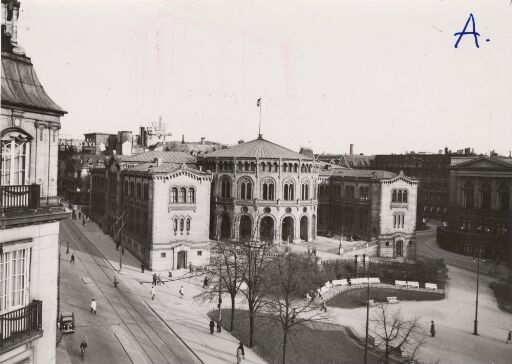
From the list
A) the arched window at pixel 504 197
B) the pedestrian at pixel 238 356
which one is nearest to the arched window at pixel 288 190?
the arched window at pixel 504 197

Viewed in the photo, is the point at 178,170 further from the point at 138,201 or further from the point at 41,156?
the point at 41,156

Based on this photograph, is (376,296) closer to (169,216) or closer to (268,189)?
(169,216)

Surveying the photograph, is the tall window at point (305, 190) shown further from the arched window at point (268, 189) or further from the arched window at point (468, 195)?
the arched window at point (468, 195)

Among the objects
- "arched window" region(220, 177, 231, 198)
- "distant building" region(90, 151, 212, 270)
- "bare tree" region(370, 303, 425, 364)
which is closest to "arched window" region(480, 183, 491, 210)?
"bare tree" region(370, 303, 425, 364)

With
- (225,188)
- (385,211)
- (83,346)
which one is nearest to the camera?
(83,346)

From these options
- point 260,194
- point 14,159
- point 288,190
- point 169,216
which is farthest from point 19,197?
point 288,190
